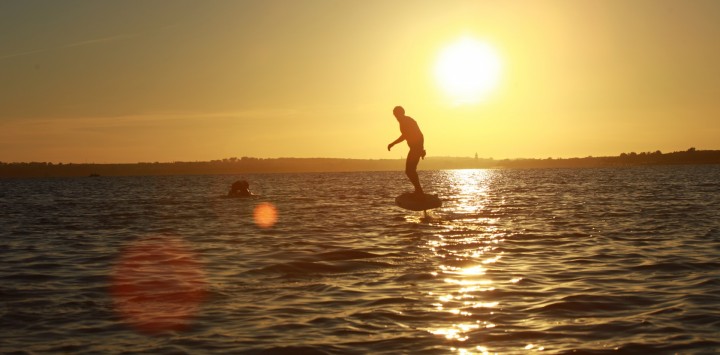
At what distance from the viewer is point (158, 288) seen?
12758 millimetres

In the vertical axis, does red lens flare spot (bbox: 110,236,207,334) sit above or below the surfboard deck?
below

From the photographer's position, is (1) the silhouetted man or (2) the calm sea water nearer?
(2) the calm sea water

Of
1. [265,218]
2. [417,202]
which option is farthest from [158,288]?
[265,218]

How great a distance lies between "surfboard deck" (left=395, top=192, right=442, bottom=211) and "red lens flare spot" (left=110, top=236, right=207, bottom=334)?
981 centimetres

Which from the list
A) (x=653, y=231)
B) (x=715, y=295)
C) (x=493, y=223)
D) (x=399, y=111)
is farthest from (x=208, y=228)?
(x=715, y=295)

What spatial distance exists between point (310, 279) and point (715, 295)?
661cm

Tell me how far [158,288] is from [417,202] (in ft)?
48.9

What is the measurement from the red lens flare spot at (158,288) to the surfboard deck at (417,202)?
9810mm

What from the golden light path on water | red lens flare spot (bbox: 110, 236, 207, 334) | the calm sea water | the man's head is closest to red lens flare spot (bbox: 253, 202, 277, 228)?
the calm sea water

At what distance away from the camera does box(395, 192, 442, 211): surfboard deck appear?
2655cm

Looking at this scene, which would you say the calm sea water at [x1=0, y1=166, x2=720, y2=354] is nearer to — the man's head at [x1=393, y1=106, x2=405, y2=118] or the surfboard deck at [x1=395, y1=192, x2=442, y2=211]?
the surfboard deck at [x1=395, y1=192, x2=442, y2=211]

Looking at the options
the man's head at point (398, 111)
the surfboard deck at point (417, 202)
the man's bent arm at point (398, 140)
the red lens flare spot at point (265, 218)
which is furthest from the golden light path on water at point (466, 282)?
the red lens flare spot at point (265, 218)

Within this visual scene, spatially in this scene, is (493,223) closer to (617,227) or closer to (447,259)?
(617,227)

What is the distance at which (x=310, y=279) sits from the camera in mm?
13523
